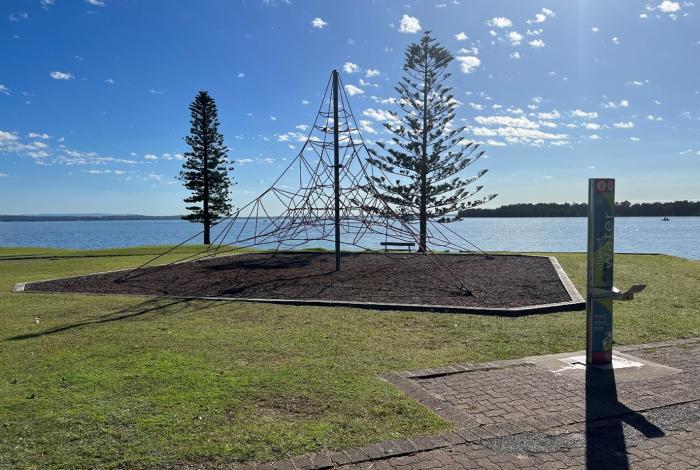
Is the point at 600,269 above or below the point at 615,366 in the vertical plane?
above

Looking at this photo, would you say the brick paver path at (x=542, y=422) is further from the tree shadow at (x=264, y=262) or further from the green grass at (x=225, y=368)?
the tree shadow at (x=264, y=262)

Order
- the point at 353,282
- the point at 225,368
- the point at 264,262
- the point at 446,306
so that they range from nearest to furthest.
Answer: the point at 225,368
the point at 446,306
the point at 353,282
the point at 264,262

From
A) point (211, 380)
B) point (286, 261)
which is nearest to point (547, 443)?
point (211, 380)

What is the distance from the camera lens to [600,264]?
189 inches

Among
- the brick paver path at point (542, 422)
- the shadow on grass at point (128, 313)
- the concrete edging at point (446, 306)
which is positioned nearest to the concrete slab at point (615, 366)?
the brick paver path at point (542, 422)

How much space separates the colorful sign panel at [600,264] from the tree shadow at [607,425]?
0.44 meters

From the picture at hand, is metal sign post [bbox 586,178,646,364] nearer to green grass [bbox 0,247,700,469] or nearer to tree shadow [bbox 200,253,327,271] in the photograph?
green grass [bbox 0,247,700,469]

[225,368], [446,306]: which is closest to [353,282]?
[446,306]

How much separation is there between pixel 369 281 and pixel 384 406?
6.96 m

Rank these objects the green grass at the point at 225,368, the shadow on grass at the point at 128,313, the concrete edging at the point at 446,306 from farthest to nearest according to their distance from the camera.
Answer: the concrete edging at the point at 446,306
the shadow on grass at the point at 128,313
the green grass at the point at 225,368

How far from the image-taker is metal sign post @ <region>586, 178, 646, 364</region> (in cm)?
475

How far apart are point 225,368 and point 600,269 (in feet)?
11.8

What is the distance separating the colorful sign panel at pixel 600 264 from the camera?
4754 millimetres

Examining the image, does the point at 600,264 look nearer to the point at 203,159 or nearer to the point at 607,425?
the point at 607,425
